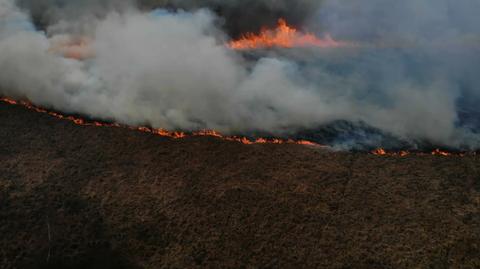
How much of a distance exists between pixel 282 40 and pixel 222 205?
11.4 metres

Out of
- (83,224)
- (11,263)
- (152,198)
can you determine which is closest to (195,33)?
(152,198)

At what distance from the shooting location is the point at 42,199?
9648 mm

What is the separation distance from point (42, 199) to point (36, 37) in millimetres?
7862

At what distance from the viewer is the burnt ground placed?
27.5 feet

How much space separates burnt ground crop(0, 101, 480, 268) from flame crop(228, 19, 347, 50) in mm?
7690

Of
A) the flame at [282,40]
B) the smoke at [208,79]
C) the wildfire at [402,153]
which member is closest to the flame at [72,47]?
the smoke at [208,79]

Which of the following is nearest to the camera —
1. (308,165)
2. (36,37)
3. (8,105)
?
(308,165)

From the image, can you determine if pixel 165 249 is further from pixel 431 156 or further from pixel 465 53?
pixel 465 53

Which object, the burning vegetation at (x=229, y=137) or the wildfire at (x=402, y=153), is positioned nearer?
the wildfire at (x=402, y=153)

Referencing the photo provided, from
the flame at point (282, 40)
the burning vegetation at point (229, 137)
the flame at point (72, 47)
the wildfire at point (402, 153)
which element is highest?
the flame at point (282, 40)

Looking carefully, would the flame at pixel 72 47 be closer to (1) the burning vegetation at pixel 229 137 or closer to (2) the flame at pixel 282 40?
(1) the burning vegetation at pixel 229 137

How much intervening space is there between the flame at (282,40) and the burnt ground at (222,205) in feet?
25.2

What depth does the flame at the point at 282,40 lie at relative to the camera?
18.5 m

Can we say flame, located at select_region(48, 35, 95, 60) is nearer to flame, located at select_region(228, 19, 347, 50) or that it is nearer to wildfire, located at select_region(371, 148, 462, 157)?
flame, located at select_region(228, 19, 347, 50)
